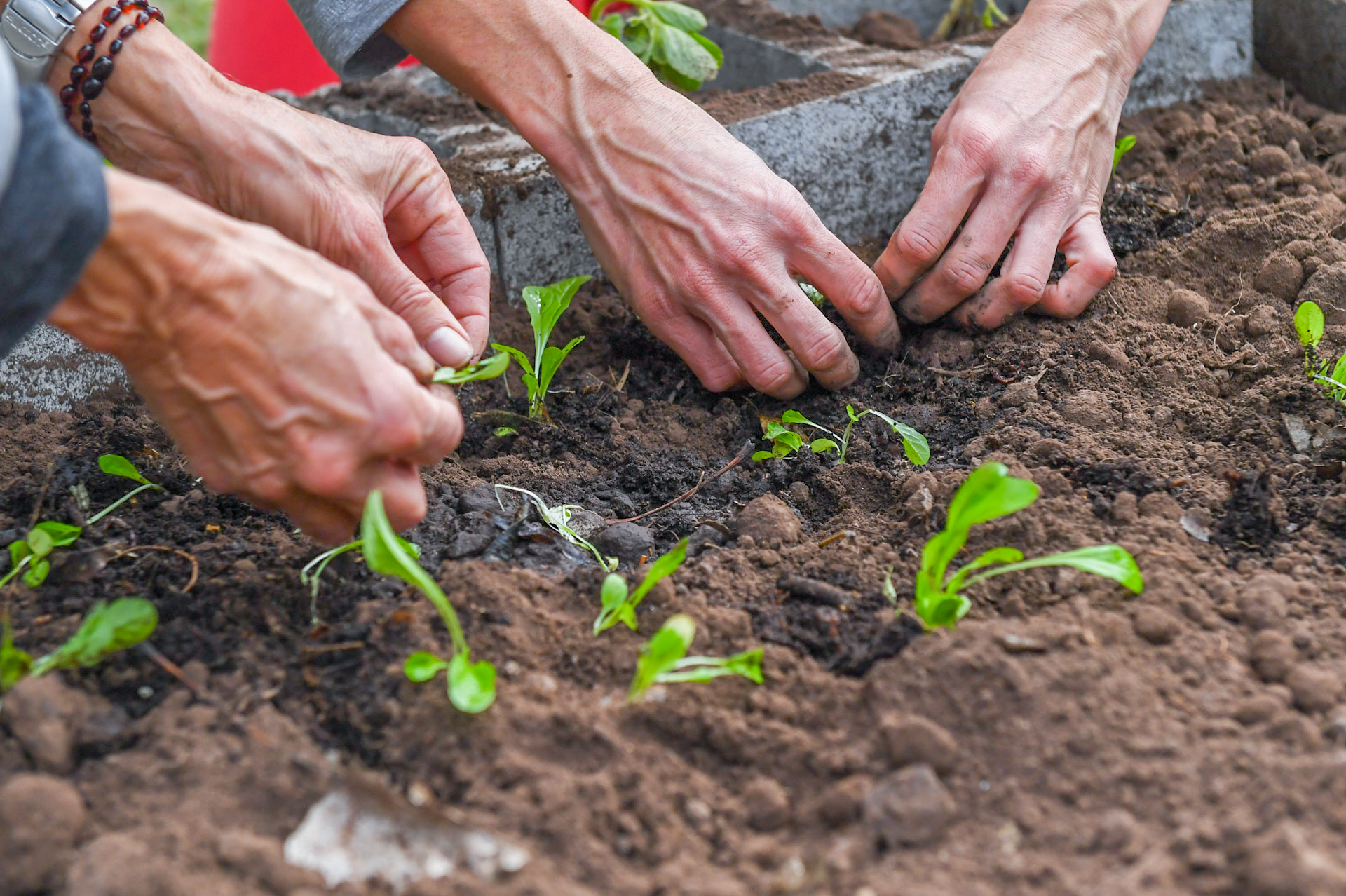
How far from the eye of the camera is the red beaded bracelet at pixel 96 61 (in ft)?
5.10

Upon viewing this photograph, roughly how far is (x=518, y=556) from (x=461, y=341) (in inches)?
12.3

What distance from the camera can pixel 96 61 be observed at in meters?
1.55

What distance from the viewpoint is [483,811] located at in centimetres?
102

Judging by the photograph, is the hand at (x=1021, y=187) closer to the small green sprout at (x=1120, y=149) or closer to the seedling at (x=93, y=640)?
the small green sprout at (x=1120, y=149)

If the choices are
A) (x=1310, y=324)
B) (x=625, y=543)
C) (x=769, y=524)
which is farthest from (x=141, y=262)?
(x=1310, y=324)

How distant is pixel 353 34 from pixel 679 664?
1.34 metres

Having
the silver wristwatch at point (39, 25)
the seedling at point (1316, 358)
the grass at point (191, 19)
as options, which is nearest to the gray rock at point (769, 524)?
the seedling at point (1316, 358)

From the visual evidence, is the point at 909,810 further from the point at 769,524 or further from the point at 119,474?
the point at 119,474

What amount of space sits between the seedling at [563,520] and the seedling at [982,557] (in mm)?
440

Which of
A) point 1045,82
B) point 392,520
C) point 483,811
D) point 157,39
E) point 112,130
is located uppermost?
point 157,39

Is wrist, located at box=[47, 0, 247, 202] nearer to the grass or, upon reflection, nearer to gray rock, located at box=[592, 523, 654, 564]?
gray rock, located at box=[592, 523, 654, 564]

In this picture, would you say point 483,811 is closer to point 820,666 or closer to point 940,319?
point 820,666

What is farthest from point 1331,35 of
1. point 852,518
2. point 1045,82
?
point 852,518

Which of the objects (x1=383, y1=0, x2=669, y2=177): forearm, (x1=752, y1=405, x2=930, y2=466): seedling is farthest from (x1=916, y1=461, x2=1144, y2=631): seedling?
(x1=383, y1=0, x2=669, y2=177): forearm
